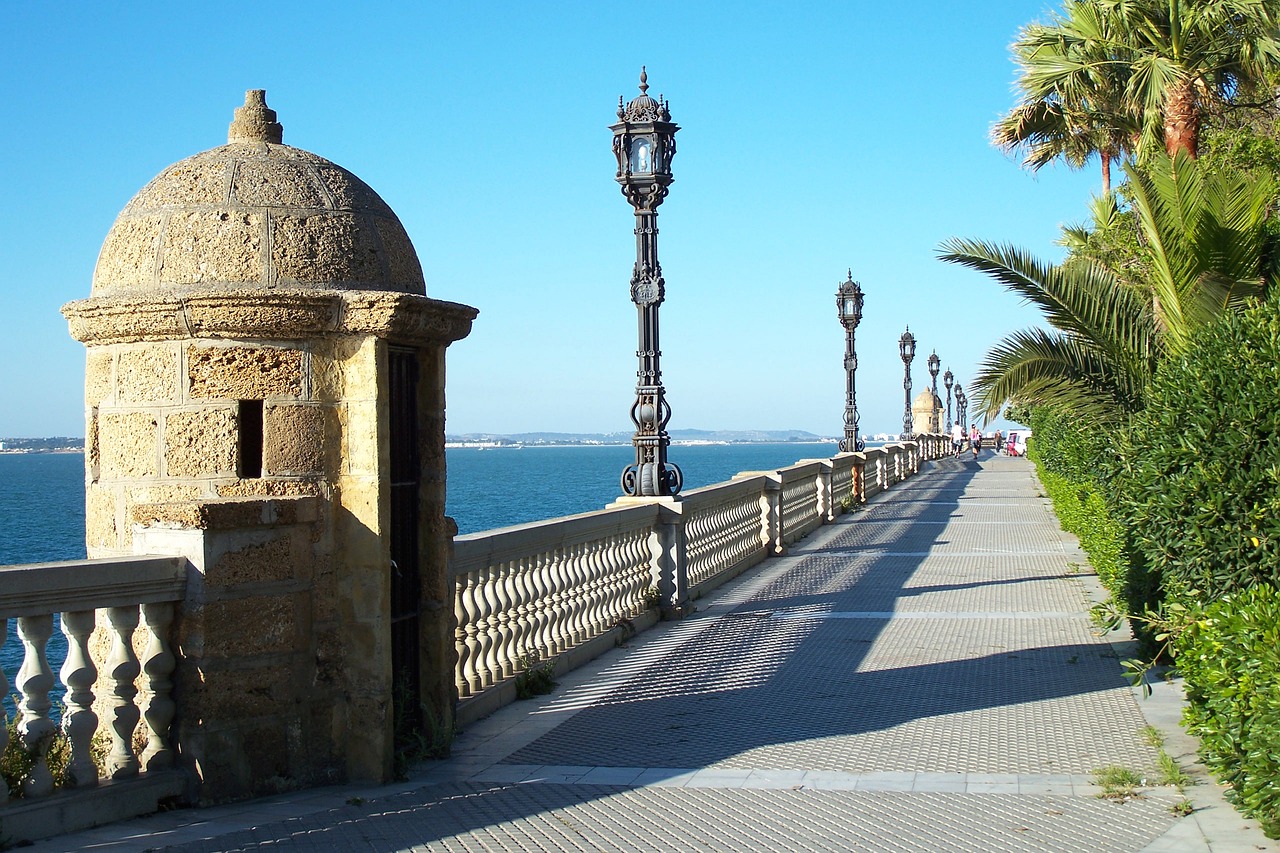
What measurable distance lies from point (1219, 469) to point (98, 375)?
5.84 m

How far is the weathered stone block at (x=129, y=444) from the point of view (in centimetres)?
616

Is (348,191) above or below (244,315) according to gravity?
above

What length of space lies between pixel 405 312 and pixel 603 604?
497 cm

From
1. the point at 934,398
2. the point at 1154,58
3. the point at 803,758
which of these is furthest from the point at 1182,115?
the point at 934,398

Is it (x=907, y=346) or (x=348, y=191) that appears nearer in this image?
(x=348, y=191)

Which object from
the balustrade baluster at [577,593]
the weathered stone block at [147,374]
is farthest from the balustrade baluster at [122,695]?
the balustrade baluster at [577,593]

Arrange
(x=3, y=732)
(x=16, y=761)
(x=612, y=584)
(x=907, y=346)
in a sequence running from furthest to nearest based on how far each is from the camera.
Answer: (x=907, y=346), (x=612, y=584), (x=16, y=761), (x=3, y=732)

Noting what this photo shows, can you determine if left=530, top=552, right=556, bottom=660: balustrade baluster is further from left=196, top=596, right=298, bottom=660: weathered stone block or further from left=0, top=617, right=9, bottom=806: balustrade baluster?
left=0, top=617, right=9, bottom=806: balustrade baluster

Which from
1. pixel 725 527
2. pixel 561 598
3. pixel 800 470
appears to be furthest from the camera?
pixel 800 470

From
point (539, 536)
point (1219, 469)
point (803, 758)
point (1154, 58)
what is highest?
point (1154, 58)

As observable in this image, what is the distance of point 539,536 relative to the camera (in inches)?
364

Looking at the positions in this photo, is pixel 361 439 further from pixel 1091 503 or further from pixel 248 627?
pixel 1091 503

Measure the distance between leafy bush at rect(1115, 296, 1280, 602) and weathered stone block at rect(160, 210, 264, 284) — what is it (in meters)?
5.11

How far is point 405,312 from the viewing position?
636cm
